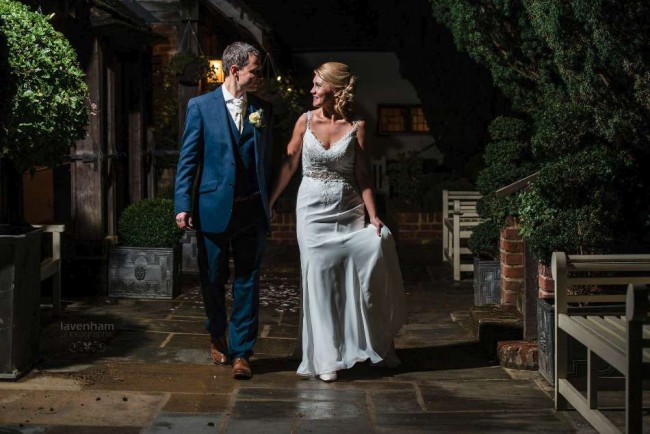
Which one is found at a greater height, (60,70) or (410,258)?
(60,70)

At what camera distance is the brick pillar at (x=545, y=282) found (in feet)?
22.1

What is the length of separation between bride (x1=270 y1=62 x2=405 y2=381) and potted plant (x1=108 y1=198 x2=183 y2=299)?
11.2ft

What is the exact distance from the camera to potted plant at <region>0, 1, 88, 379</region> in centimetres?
610

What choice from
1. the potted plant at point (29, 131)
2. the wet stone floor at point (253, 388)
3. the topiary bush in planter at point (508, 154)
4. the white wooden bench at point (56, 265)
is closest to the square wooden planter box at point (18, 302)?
the potted plant at point (29, 131)

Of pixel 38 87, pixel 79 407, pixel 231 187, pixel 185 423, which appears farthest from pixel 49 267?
pixel 185 423

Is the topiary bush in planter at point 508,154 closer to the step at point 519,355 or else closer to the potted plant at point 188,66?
the step at point 519,355

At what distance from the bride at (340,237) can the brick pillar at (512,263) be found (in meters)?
2.03

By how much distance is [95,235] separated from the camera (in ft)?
34.4

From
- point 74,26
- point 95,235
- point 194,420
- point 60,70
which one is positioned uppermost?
point 74,26

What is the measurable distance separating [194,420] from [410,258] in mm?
9278

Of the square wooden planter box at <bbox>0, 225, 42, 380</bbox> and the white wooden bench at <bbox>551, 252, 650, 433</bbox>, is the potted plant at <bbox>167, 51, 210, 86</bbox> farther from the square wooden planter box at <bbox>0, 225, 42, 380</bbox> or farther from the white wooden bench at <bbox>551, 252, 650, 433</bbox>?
the white wooden bench at <bbox>551, 252, 650, 433</bbox>

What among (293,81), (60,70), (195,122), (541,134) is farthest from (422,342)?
(293,81)

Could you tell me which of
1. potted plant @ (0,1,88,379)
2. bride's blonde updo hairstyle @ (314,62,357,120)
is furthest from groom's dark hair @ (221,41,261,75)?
potted plant @ (0,1,88,379)

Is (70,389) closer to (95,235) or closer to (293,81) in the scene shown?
(95,235)
